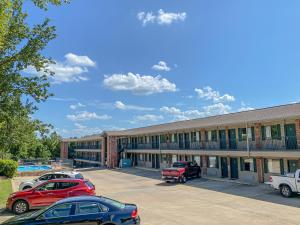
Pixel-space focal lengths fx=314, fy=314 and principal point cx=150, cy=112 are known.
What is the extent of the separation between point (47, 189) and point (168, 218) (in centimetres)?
607

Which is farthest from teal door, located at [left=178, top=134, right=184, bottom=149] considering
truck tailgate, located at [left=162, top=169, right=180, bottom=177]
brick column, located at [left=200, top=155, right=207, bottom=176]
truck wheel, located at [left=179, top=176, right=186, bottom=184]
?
truck tailgate, located at [left=162, top=169, right=180, bottom=177]

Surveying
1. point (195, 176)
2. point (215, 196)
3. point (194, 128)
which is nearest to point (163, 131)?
point (194, 128)

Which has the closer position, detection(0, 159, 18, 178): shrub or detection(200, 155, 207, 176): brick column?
detection(200, 155, 207, 176): brick column

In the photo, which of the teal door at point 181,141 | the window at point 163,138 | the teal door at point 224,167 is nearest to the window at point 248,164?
the teal door at point 224,167

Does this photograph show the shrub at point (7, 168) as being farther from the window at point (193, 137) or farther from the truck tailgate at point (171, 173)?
the window at point (193, 137)

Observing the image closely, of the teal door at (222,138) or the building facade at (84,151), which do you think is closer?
the teal door at (222,138)

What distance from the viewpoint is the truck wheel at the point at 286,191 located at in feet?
60.3

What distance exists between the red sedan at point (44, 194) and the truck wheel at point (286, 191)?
11.3 m

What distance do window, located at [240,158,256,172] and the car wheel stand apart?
59.1 feet

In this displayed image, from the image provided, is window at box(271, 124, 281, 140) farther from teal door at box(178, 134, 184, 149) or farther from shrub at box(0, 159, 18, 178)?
shrub at box(0, 159, 18, 178)

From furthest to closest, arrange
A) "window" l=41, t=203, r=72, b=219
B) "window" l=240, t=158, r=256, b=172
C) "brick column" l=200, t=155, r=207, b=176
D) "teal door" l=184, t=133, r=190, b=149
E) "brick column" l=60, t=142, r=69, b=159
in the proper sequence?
"brick column" l=60, t=142, r=69, b=159 < "teal door" l=184, t=133, r=190, b=149 < "brick column" l=200, t=155, r=207, b=176 < "window" l=240, t=158, r=256, b=172 < "window" l=41, t=203, r=72, b=219

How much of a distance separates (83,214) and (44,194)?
6.46 meters

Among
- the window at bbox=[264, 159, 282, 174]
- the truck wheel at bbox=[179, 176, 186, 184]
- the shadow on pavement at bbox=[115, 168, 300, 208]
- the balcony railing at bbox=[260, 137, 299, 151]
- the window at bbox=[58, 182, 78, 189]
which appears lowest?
the shadow on pavement at bbox=[115, 168, 300, 208]

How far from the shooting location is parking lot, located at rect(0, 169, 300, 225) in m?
13.6
